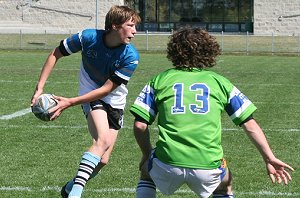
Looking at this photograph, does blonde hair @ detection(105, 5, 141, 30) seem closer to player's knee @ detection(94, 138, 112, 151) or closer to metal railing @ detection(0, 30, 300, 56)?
player's knee @ detection(94, 138, 112, 151)

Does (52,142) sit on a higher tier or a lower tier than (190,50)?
lower

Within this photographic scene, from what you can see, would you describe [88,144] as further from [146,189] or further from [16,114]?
[146,189]

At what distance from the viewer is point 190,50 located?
204 inches

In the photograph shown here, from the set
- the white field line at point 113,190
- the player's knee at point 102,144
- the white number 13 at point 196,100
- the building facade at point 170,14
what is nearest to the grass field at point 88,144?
the white field line at point 113,190

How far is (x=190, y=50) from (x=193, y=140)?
1.94 feet

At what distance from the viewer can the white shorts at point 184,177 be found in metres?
5.10

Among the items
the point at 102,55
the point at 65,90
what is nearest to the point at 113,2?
the point at 65,90

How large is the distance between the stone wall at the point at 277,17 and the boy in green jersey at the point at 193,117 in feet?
167

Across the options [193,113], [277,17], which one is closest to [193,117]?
[193,113]

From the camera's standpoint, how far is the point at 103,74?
7254 millimetres

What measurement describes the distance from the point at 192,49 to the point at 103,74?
7.23 feet

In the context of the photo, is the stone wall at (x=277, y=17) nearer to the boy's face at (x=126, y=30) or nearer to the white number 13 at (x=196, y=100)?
the boy's face at (x=126, y=30)

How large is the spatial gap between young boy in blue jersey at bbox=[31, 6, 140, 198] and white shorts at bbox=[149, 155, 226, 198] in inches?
55.4

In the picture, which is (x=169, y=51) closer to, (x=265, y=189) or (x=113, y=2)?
(x=265, y=189)
